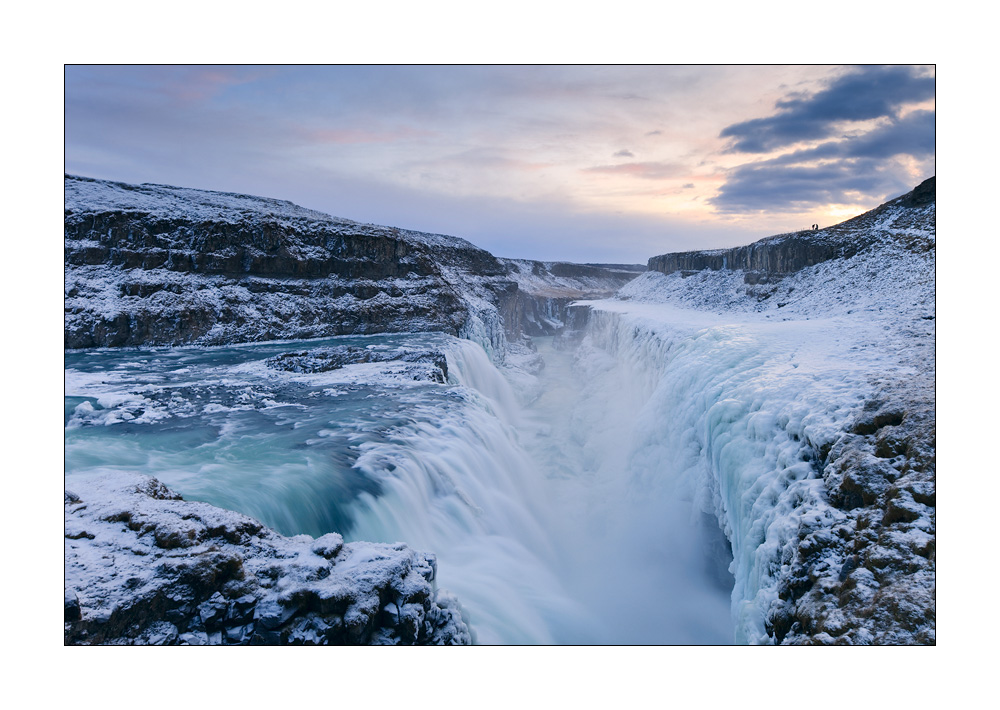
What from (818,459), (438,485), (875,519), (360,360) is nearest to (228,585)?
(438,485)

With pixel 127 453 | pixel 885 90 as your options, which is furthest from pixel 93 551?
pixel 885 90

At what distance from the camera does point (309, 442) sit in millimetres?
7980

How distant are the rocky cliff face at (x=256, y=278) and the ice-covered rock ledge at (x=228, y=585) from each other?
8.72 m

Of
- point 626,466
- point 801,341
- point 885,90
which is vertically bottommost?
point 626,466

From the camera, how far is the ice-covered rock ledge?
3271 millimetres

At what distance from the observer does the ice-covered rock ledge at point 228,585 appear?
3.27 meters

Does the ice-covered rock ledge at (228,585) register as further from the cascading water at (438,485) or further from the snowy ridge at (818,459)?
the snowy ridge at (818,459)

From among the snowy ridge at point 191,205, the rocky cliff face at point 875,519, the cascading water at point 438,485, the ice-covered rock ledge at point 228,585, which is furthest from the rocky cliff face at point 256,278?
the rocky cliff face at point 875,519

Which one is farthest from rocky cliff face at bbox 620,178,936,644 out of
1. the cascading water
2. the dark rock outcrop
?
the dark rock outcrop

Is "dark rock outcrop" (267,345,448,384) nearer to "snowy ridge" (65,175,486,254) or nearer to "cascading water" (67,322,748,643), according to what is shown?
"cascading water" (67,322,748,643)

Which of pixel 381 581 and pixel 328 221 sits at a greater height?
pixel 328 221

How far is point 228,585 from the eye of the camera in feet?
11.2

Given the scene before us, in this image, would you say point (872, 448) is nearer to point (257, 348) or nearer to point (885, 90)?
point (885, 90)
